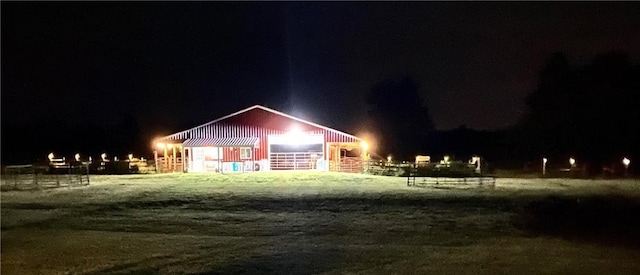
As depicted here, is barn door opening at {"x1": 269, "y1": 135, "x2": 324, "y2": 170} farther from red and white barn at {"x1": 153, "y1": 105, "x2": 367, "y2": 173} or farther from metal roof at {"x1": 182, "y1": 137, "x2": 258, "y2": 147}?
metal roof at {"x1": 182, "y1": 137, "x2": 258, "y2": 147}

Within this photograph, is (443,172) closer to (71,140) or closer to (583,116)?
(583,116)

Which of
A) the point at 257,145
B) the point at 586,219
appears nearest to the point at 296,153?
the point at 257,145

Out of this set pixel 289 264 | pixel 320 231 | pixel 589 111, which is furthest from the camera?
pixel 589 111

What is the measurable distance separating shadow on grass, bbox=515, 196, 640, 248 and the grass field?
29 mm

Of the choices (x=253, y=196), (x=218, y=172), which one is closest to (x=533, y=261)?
(x=253, y=196)

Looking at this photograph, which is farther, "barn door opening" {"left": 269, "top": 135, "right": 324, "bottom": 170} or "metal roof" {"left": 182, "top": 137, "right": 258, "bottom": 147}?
"barn door opening" {"left": 269, "top": 135, "right": 324, "bottom": 170}

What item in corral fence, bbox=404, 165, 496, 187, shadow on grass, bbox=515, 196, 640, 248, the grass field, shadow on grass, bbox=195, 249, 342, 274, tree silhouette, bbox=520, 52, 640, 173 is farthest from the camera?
tree silhouette, bbox=520, 52, 640, 173

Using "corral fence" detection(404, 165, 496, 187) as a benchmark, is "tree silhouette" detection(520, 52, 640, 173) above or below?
above

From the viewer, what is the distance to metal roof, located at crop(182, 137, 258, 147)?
127ft

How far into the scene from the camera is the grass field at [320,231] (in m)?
9.84

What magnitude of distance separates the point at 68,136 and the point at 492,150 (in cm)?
4006

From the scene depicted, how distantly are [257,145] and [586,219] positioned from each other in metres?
25.1

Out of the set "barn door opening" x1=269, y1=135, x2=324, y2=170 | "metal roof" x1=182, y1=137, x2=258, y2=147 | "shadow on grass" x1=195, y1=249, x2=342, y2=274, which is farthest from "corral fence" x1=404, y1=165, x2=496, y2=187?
"shadow on grass" x1=195, y1=249, x2=342, y2=274

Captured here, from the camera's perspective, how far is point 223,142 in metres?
39.1
